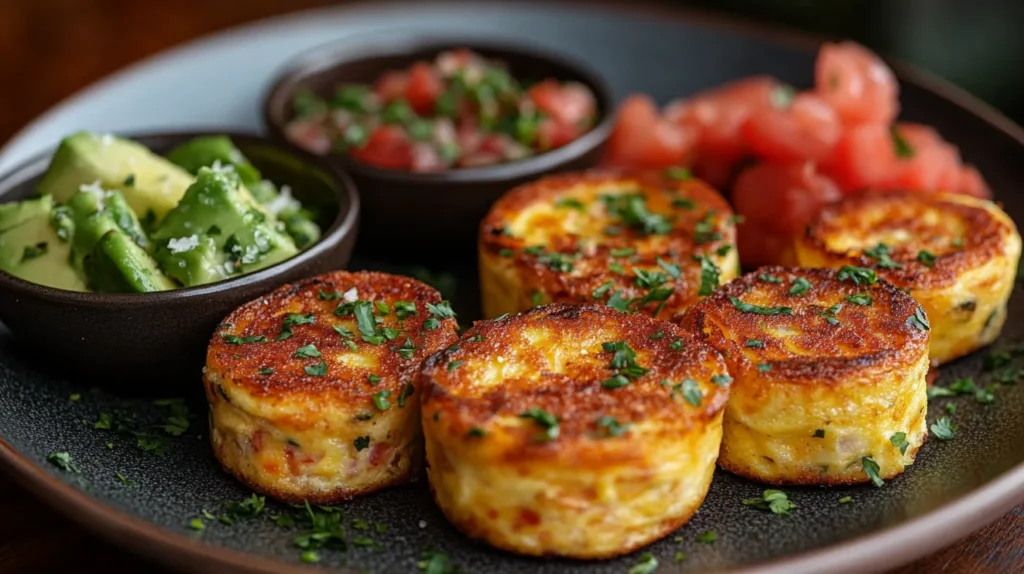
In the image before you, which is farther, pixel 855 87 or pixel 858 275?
pixel 855 87

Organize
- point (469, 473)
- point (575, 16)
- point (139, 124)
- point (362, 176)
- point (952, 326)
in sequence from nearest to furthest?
1. point (469, 473)
2. point (952, 326)
3. point (362, 176)
4. point (139, 124)
5. point (575, 16)

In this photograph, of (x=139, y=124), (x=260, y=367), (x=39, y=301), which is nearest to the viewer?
(x=260, y=367)

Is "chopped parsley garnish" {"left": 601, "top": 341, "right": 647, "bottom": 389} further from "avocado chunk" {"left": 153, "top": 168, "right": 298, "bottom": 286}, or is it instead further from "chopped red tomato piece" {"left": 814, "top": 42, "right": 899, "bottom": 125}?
"chopped red tomato piece" {"left": 814, "top": 42, "right": 899, "bottom": 125}

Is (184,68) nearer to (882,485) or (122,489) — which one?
(122,489)

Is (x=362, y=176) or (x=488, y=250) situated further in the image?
(x=362, y=176)

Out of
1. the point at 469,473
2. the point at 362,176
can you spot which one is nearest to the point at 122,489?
the point at 469,473

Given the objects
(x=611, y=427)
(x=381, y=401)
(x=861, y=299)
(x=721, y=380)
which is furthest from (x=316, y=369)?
(x=861, y=299)

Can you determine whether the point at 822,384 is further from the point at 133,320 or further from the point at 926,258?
the point at 133,320
